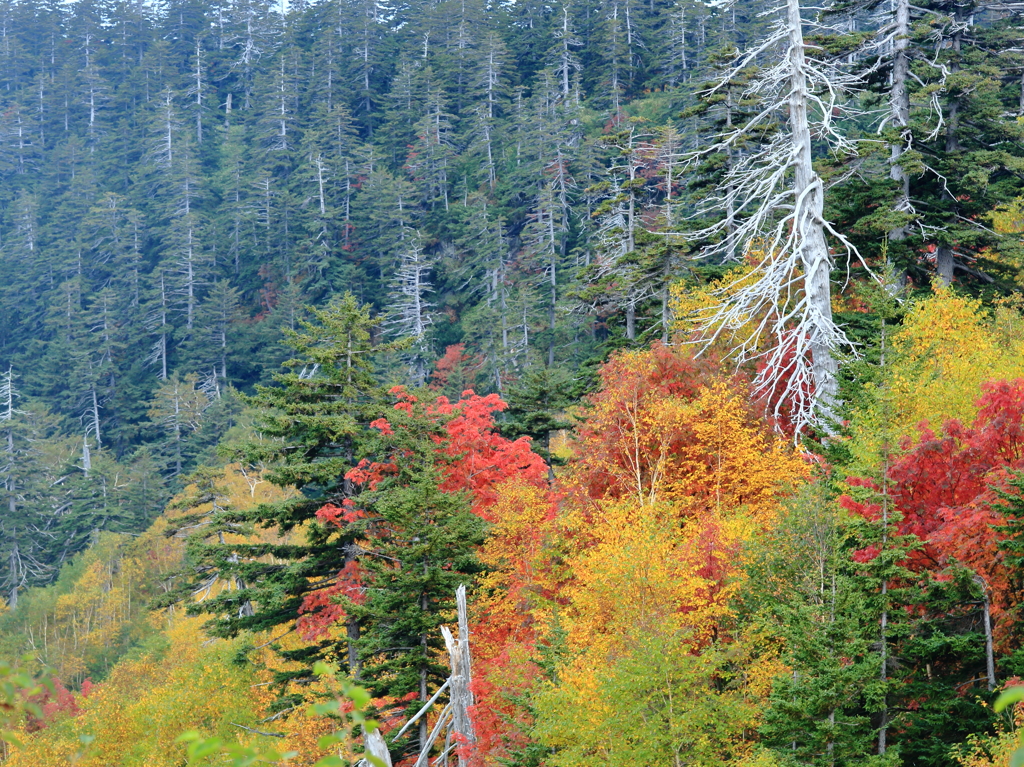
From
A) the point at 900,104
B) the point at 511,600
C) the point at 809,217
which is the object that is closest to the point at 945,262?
the point at 900,104

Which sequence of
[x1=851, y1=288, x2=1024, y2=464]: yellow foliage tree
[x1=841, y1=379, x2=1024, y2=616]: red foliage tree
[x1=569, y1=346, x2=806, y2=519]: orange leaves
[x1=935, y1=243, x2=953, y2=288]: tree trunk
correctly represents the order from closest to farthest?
[x1=841, y1=379, x2=1024, y2=616]: red foliage tree, [x1=851, y1=288, x2=1024, y2=464]: yellow foliage tree, [x1=569, y1=346, x2=806, y2=519]: orange leaves, [x1=935, y1=243, x2=953, y2=288]: tree trunk

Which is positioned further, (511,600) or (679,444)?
(511,600)

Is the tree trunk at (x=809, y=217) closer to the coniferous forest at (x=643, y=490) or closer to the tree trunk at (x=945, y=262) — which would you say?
the coniferous forest at (x=643, y=490)

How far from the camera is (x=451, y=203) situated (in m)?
77.0

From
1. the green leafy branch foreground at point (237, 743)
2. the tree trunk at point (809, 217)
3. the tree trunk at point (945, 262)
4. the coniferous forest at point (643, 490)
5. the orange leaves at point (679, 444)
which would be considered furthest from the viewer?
the tree trunk at point (945, 262)

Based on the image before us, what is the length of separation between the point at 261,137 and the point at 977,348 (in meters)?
83.7

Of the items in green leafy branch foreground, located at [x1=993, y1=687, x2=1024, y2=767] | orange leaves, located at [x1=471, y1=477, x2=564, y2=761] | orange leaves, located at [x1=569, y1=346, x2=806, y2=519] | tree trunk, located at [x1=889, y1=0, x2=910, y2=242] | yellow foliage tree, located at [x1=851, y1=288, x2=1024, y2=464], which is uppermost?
tree trunk, located at [x1=889, y1=0, x2=910, y2=242]

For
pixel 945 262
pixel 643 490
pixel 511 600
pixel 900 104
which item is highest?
pixel 900 104

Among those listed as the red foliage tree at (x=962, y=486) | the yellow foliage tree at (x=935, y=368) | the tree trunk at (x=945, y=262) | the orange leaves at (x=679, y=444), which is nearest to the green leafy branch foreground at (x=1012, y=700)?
the red foliage tree at (x=962, y=486)

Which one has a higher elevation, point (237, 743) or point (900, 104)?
point (900, 104)

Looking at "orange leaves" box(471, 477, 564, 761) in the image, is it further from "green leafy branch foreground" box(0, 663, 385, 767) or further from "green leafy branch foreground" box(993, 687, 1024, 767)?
"green leafy branch foreground" box(993, 687, 1024, 767)

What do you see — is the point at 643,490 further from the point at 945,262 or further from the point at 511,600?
the point at 945,262

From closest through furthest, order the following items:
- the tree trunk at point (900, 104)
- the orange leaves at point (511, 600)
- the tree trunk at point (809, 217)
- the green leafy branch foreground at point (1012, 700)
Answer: the green leafy branch foreground at point (1012, 700), the orange leaves at point (511, 600), the tree trunk at point (809, 217), the tree trunk at point (900, 104)

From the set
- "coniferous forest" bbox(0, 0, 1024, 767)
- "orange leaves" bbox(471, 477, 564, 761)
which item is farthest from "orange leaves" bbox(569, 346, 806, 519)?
"orange leaves" bbox(471, 477, 564, 761)
